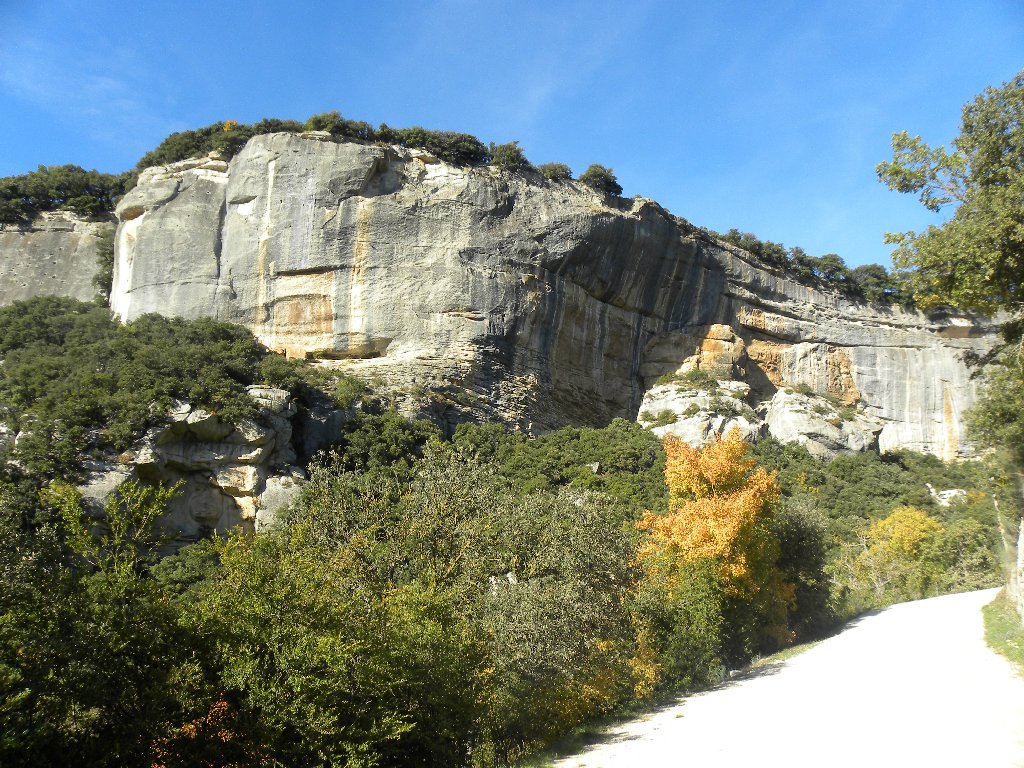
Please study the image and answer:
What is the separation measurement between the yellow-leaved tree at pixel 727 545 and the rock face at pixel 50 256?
39.1 m

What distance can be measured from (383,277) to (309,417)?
9.43m

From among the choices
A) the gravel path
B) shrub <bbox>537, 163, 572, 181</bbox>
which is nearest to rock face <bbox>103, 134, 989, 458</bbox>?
shrub <bbox>537, 163, 572, 181</bbox>

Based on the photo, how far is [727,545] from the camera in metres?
19.6

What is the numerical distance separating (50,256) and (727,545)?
44.5m

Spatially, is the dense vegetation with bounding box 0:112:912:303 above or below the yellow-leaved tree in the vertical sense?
above

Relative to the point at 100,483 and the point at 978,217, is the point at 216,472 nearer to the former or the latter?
the point at 100,483

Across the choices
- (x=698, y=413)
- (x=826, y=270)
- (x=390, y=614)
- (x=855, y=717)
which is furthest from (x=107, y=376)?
(x=826, y=270)

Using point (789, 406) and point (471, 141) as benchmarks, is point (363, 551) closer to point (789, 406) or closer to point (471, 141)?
point (471, 141)

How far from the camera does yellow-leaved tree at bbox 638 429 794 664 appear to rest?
19578 millimetres

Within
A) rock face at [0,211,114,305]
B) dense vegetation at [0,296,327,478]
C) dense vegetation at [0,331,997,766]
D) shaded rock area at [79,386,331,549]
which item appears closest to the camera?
dense vegetation at [0,331,997,766]

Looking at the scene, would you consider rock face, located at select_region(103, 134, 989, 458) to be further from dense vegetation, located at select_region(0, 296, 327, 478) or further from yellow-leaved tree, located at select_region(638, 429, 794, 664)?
yellow-leaved tree, located at select_region(638, 429, 794, 664)

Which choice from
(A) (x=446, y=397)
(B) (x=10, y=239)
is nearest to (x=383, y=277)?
(A) (x=446, y=397)

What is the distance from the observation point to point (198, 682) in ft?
27.0

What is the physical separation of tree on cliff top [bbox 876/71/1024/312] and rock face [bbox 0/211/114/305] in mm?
45551
